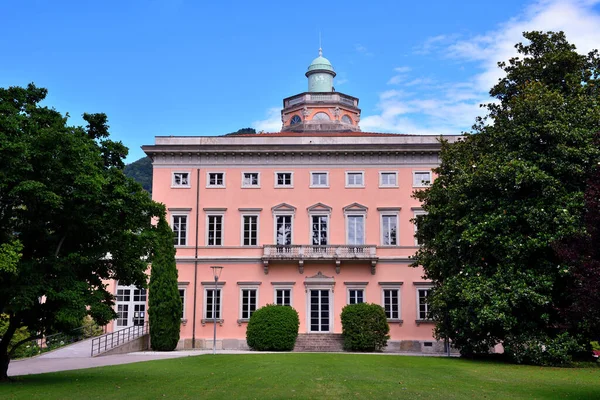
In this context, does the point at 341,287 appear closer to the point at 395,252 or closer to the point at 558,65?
the point at 395,252

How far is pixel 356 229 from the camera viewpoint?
3675cm

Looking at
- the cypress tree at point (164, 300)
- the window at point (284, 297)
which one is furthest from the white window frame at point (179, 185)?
the window at point (284, 297)

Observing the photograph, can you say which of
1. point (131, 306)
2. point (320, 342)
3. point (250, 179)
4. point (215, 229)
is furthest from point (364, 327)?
point (131, 306)

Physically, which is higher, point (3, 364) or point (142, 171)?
point (142, 171)

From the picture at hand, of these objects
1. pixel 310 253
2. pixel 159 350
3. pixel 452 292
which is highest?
pixel 310 253

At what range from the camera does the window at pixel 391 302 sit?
35.8m

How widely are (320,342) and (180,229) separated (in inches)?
404

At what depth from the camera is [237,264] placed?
120 ft

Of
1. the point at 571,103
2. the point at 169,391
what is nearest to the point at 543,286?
the point at 571,103

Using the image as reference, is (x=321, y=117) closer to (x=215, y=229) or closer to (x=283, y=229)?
(x=283, y=229)

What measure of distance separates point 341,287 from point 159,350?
10.4 meters

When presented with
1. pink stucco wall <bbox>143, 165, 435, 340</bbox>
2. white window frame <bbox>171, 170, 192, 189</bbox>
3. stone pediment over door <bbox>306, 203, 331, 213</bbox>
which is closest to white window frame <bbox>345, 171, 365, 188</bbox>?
pink stucco wall <bbox>143, 165, 435, 340</bbox>

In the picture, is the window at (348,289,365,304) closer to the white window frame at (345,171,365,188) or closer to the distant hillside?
the white window frame at (345,171,365,188)

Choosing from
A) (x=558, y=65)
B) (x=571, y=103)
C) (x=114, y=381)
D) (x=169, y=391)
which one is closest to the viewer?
(x=169, y=391)
